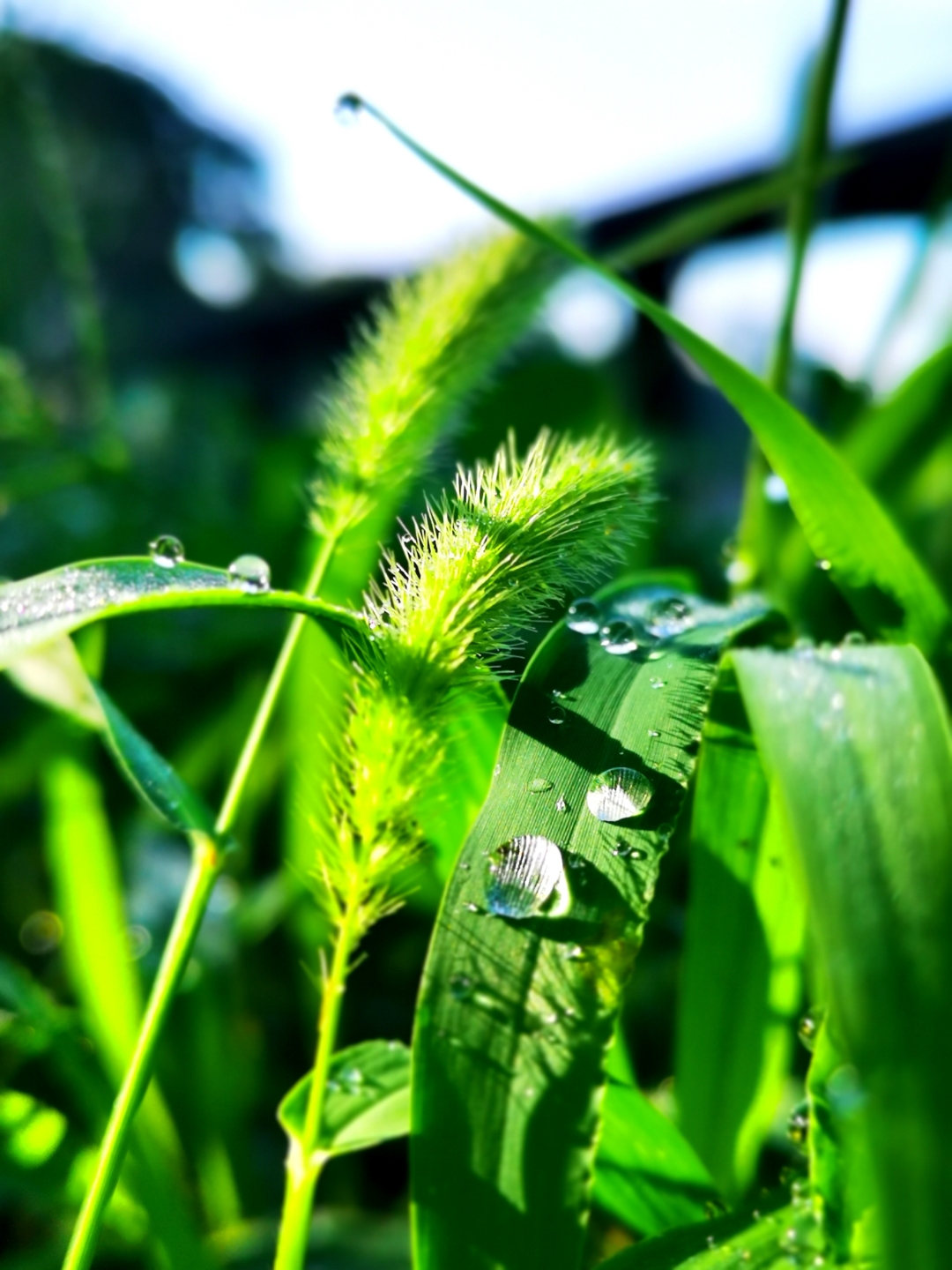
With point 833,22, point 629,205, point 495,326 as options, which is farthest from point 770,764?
point 629,205

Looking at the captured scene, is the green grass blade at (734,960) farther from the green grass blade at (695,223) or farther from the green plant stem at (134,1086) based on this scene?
the green grass blade at (695,223)

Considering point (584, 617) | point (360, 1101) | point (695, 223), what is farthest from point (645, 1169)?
point (695, 223)

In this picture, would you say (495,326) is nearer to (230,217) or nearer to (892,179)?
(892,179)

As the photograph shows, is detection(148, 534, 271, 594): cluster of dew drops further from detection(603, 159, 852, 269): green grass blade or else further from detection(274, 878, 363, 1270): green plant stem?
detection(603, 159, 852, 269): green grass blade

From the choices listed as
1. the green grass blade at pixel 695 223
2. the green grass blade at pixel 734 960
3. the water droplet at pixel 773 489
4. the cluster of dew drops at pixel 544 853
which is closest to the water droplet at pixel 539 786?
the cluster of dew drops at pixel 544 853

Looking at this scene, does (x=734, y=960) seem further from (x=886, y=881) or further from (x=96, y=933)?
(x=96, y=933)

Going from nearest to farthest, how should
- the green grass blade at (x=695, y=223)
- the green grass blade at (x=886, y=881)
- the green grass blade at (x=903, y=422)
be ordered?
the green grass blade at (x=886, y=881) < the green grass blade at (x=903, y=422) < the green grass blade at (x=695, y=223)
